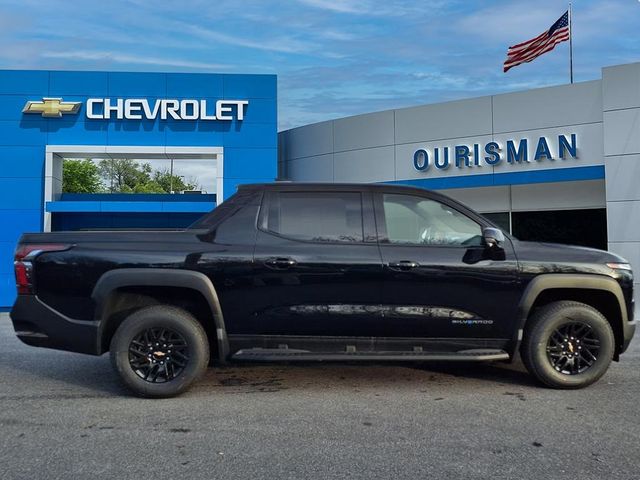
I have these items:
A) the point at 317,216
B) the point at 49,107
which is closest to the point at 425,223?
the point at 317,216

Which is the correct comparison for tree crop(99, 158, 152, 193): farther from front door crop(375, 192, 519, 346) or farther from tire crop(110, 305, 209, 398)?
front door crop(375, 192, 519, 346)

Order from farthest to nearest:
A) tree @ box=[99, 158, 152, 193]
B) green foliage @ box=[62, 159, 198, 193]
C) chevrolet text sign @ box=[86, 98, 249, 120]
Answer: tree @ box=[99, 158, 152, 193], green foliage @ box=[62, 159, 198, 193], chevrolet text sign @ box=[86, 98, 249, 120]

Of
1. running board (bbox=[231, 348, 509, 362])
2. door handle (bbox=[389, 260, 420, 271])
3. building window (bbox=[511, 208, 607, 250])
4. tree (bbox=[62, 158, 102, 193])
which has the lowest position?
running board (bbox=[231, 348, 509, 362])

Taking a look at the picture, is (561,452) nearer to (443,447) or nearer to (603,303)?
(443,447)

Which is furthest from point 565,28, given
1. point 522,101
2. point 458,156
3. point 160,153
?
point 160,153

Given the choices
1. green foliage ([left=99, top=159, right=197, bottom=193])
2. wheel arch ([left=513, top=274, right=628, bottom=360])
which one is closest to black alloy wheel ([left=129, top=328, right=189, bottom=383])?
wheel arch ([left=513, top=274, right=628, bottom=360])

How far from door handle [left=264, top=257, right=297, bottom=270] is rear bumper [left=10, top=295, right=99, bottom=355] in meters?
1.60

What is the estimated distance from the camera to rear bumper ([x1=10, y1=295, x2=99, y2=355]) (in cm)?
525

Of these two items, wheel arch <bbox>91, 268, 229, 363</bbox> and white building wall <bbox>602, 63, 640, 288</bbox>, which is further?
white building wall <bbox>602, 63, 640, 288</bbox>

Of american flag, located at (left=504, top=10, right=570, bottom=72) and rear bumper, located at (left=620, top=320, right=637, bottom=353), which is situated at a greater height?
american flag, located at (left=504, top=10, right=570, bottom=72)

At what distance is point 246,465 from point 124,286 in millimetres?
2133

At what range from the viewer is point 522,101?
14.0 metres

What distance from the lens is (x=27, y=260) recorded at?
17.3 feet

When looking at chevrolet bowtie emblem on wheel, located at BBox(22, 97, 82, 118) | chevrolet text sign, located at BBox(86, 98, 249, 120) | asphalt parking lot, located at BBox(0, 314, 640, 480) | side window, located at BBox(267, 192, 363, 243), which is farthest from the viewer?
chevrolet text sign, located at BBox(86, 98, 249, 120)
